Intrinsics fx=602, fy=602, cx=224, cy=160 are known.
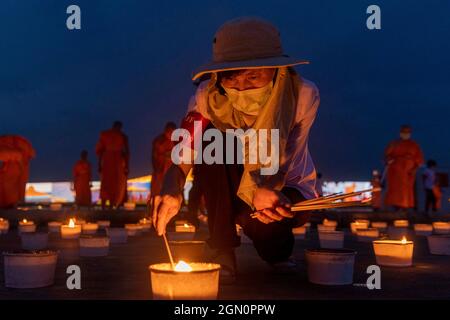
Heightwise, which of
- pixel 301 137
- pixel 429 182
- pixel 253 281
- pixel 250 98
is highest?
pixel 250 98

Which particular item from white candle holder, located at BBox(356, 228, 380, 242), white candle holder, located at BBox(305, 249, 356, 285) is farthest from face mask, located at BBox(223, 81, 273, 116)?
white candle holder, located at BBox(356, 228, 380, 242)

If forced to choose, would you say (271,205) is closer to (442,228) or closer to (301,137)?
(301,137)

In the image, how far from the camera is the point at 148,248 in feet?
15.5

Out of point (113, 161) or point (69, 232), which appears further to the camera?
point (113, 161)

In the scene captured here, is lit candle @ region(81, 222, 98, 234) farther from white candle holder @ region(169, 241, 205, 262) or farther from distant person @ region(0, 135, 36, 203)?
distant person @ region(0, 135, 36, 203)

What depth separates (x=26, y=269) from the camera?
254cm

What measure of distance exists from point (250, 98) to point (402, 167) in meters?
8.44

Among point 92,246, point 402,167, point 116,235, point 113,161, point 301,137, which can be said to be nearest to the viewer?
point 301,137

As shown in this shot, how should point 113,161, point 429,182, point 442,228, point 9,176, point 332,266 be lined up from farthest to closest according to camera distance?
point 429,182 < point 113,161 < point 9,176 < point 442,228 < point 332,266

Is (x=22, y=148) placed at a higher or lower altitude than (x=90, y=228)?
higher

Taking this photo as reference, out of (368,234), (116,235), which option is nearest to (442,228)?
(368,234)
